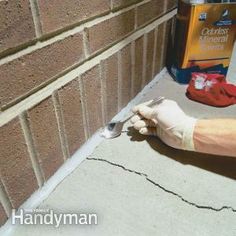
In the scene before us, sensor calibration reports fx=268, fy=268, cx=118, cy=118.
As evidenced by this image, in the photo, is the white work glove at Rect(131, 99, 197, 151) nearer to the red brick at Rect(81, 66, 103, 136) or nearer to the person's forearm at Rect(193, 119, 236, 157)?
the person's forearm at Rect(193, 119, 236, 157)

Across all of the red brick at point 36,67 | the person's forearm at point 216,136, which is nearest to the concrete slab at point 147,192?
the person's forearm at point 216,136

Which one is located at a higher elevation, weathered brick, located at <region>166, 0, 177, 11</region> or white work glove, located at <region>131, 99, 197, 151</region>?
weathered brick, located at <region>166, 0, 177, 11</region>

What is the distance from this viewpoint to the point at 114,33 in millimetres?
1023

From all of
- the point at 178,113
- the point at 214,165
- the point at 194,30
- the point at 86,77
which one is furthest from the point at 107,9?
the point at 214,165

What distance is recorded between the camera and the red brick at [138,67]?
4.05ft

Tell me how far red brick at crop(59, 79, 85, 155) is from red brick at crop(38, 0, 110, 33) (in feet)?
0.63

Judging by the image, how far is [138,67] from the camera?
4.27 ft

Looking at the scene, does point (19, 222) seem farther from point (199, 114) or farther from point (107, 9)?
point (199, 114)

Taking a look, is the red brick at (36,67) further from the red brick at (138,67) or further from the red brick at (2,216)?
the red brick at (138,67)

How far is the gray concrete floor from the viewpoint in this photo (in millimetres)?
772

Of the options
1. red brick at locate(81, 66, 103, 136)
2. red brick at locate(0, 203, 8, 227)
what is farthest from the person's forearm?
red brick at locate(0, 203, 8, 227)

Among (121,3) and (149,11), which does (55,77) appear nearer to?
(121,3)

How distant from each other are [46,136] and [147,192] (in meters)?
0.37

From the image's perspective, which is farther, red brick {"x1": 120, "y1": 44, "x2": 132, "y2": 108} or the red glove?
the red glove
